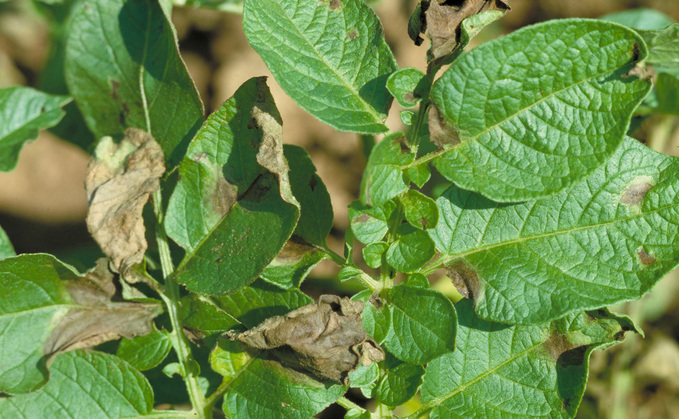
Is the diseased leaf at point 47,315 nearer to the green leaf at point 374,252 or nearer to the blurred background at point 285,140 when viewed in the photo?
the green leaf at point 374,252

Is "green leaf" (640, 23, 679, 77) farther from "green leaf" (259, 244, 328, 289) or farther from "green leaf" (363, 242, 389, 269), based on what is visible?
"green leaf" (259, 244, 328, 289)

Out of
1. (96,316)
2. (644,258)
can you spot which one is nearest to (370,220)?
(644,258)

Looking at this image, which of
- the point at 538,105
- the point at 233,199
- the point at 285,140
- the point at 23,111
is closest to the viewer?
the point at 538,105

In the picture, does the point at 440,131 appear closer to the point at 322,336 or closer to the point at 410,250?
the point at 410,250

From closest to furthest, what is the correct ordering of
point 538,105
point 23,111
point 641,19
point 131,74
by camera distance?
1. point 538,105
2. point 131,74
3. point 23,111
4. point 641,19

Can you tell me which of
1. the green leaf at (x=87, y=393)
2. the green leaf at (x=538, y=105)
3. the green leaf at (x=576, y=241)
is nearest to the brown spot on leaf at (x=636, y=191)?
the green leaf at (x=576, y=241)

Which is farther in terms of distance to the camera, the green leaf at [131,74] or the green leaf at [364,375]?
the green leaf at [131,74]
